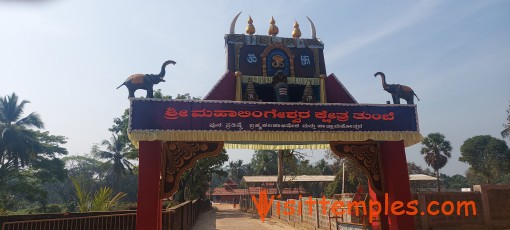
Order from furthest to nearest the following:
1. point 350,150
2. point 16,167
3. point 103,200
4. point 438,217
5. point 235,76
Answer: point 16,167 → point 103,200 → point 438,217 → point 235,76 → point 350,150

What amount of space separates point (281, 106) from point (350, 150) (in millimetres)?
2598

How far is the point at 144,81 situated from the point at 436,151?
47518 millimetres

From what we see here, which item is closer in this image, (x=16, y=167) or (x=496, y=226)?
(x=496, y=226)

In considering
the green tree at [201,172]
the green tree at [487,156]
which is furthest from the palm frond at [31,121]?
the green tree at [487,156]

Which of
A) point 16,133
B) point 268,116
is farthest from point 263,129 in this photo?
point 16,133

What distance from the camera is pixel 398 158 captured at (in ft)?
31.5

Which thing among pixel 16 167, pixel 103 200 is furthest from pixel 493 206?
pixel 16 167

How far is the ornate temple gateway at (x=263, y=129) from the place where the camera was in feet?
27.5

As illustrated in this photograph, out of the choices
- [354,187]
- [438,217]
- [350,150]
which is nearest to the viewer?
[350,150]

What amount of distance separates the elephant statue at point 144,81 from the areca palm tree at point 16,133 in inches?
1110

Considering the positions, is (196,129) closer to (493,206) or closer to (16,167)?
(493,206)

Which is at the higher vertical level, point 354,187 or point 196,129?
point 196,129

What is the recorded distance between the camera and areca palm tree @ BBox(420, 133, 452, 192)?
4597 centimetres

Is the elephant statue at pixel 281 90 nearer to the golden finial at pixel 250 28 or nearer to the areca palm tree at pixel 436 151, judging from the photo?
the golden finial at pixel 250 28
